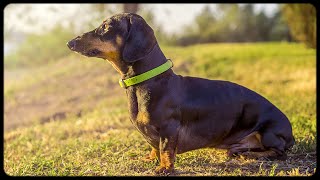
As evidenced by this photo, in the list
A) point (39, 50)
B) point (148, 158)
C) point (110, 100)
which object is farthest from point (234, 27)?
point (148, 158)

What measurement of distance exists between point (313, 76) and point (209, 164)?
21.5ft

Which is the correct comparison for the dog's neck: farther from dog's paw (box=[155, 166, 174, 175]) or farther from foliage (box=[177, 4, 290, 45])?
foliage (box=[177, 4, 290, 45])

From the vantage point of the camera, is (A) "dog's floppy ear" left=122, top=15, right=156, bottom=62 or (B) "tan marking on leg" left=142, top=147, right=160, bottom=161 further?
(B) "tan marking on leg" left=142, top=147, right=160, bottom=161

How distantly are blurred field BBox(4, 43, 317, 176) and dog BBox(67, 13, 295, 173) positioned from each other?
0.20m

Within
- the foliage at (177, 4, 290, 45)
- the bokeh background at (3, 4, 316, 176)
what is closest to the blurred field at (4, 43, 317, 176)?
the bokeh background at (3, 4, 316, 176)

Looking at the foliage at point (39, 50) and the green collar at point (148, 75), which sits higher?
the green collar at point (148, 75)

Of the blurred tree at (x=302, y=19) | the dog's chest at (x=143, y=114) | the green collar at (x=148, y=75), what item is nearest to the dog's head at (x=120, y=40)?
the green collar at (x=148, y=75)

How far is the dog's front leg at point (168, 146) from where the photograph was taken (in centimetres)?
396

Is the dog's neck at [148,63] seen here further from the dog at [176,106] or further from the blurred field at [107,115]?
the blurred field at [107,115]

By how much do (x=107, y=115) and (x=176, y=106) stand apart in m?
3.93

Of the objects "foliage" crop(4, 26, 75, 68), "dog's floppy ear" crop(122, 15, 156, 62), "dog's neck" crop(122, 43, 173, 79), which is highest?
"dog's floppy ear" crop(122, 15, 156, 62)

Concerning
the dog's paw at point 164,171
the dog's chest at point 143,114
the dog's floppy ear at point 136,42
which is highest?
the dog's floppy ear at point 136,42

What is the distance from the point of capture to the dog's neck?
3904mm

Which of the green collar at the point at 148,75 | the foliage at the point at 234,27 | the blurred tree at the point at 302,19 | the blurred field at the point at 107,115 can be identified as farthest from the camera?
the foliage at the point at 234,27
